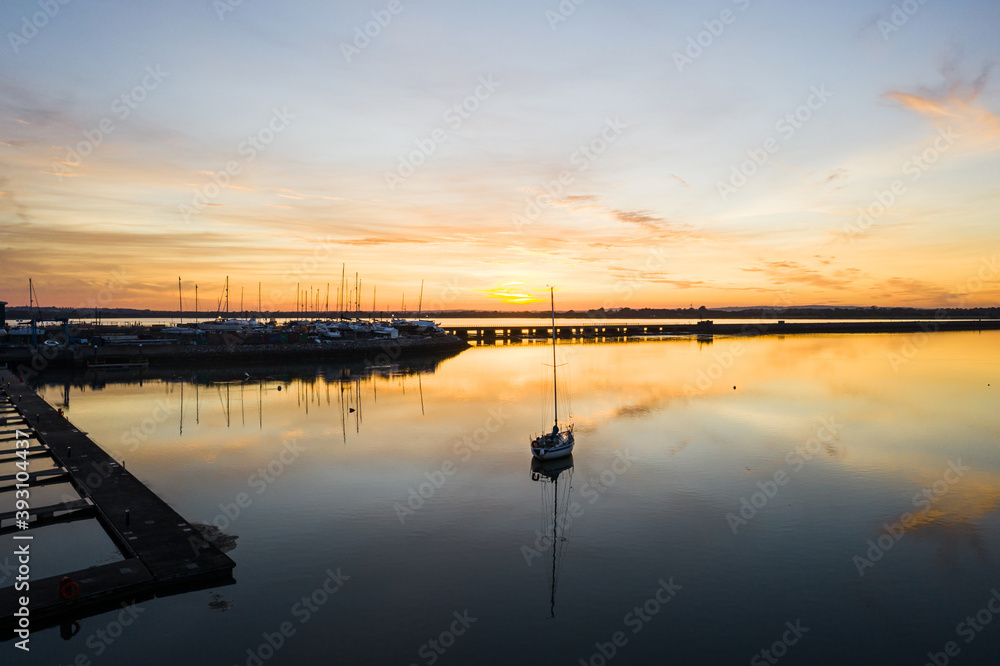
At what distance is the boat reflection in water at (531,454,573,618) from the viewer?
773 inches

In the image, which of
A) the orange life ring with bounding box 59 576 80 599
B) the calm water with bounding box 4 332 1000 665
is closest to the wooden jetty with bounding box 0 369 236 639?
the orange life ring with bounding box 59 576 80 599

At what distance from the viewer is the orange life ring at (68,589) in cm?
1448

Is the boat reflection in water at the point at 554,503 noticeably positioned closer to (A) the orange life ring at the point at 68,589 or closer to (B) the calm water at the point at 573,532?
(B) the calm water at the point at 573,532

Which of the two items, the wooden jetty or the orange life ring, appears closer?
the orange life ring

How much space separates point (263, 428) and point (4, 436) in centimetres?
1356

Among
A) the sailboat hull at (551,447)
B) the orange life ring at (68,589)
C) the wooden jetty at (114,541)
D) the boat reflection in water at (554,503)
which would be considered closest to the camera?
the orange life ring at (68,589)

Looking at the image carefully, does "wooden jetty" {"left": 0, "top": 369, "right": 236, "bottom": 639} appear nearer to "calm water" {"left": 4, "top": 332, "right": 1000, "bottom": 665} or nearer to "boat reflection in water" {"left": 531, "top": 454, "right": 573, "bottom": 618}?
"calm water" {"left": 4, "top": 332, "right": 1000, "bottom": 665}

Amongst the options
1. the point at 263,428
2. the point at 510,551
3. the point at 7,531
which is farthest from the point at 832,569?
the point at 263,428

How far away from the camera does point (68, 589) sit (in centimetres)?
1451

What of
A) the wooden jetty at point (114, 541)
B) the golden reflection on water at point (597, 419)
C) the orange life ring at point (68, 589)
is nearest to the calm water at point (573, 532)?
the golden reflection on water at point (597, 419)

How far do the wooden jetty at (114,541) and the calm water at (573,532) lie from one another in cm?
52

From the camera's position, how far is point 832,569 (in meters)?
18.5

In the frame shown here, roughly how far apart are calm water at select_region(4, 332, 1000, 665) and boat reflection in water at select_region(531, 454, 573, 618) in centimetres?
13

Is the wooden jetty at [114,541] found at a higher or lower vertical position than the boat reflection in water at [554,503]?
higher
